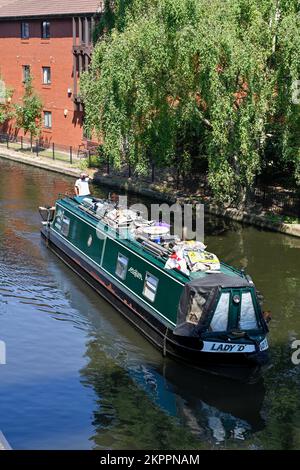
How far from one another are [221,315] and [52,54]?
113 feet

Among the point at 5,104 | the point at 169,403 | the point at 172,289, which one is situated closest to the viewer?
the point at 169,403

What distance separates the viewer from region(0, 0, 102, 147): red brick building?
138 feet

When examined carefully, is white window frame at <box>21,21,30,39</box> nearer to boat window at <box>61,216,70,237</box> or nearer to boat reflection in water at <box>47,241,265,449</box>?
boat window at <box>61,216,70,237</box>

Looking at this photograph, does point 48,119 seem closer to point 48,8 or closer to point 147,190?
point 48,8

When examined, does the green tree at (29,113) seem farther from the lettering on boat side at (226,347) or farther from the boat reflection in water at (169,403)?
the lettering on boat side at (226,347)

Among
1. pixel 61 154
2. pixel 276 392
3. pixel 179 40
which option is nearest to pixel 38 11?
pixel 61 154

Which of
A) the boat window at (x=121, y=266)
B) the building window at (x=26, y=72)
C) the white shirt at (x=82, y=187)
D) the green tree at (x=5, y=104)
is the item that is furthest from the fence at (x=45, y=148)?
the boat window at (x=121, y=266)

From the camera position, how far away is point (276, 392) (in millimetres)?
14352

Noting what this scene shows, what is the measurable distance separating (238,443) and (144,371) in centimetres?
331

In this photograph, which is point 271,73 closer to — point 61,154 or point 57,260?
point 57,260

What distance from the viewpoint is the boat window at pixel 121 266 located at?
Answer: 18.2 m

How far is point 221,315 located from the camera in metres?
14.6

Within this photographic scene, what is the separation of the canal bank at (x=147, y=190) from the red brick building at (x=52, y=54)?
3851 millimetres

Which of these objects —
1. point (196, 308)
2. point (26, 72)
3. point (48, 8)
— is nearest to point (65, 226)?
point (196, 308)
